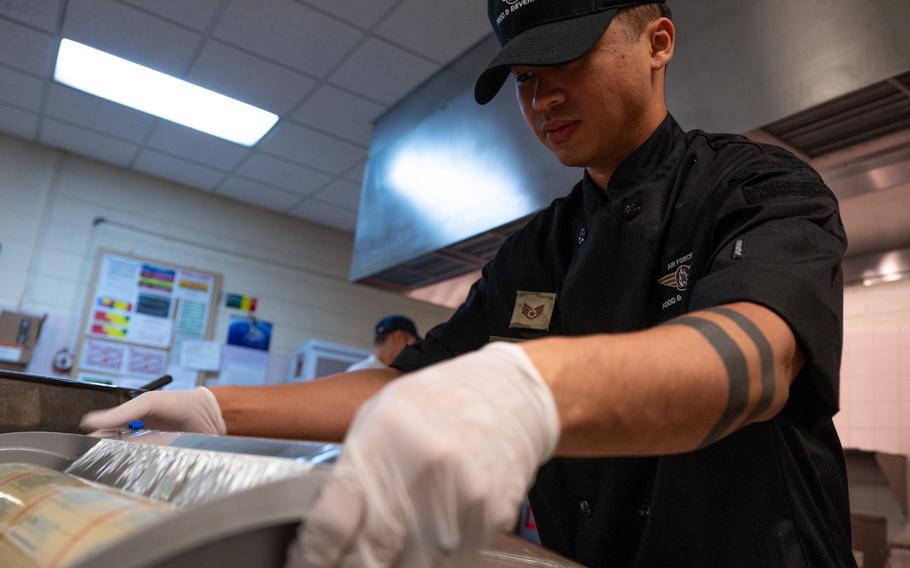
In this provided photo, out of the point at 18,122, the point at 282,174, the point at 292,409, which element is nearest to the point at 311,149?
the point at 282,174

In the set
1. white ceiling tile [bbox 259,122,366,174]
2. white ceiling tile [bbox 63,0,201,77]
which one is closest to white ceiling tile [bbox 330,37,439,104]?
white ceiling tile [bbox 259,122,366,174]

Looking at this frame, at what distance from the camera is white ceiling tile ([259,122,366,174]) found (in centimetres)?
439

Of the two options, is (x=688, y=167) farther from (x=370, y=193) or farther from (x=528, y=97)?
(x=370, y=193)

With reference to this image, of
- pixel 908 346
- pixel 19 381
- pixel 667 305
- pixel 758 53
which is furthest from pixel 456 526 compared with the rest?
pixel 908 346

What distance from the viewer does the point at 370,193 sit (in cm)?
385

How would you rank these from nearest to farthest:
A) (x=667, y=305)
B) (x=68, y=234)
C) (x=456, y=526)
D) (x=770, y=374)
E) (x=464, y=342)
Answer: (x=456, y=526)
(x=770, y=374)
(x=667, y=305)
(x=464, y=342)
(x=68, y=234)

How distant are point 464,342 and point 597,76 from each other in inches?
22.3

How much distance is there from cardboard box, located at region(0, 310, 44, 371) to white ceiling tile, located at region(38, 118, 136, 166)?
1258 mm

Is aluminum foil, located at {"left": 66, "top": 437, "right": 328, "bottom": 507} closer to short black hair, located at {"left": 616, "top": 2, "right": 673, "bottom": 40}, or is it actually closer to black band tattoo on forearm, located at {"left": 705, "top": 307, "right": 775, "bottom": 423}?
black band tattoo on forearm, located at {"left": 705, "top": 307, "right": 775, "bottom": 423}

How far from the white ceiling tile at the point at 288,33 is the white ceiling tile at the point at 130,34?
0.92ft

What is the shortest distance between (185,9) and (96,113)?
156 centimetres

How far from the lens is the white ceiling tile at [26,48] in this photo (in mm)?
3594

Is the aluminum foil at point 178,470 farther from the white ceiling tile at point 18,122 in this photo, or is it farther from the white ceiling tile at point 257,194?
the white ceiling tile at point 257,194

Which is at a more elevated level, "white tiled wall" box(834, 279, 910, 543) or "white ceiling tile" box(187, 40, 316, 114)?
"white ceiling tile" box(187, 40, 316, 114)
